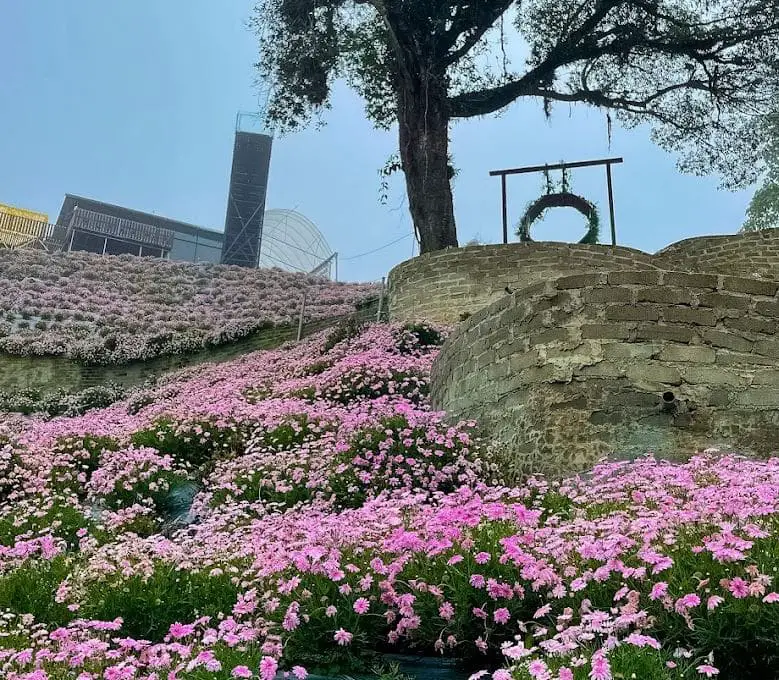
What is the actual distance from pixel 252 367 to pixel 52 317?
868 centimetres

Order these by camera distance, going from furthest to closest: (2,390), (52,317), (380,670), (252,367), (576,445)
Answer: (52,317) → (2,390) → (252,367) → (576,445) → (380,670)

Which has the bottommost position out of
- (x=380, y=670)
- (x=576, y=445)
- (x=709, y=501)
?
(x=380, y=670)

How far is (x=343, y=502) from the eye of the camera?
6590mm

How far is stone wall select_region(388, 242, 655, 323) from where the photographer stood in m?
14.6

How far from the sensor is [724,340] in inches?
257

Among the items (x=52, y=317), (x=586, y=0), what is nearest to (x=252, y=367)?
(x=52, y=317)

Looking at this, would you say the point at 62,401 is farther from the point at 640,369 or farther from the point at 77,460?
the point at 640,369

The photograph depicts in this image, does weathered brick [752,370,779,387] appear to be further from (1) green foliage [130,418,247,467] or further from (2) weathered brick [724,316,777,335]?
(1) green foliage [130,418,247,467]

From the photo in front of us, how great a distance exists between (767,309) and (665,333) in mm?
912

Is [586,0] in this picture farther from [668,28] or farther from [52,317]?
[52,317]

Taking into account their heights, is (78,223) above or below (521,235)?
above

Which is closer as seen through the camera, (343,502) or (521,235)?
(343,502)

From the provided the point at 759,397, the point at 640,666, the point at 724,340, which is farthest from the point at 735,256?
the point at 640,666

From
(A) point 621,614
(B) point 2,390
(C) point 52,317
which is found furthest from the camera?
(C) point 52,317
